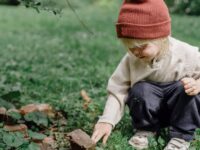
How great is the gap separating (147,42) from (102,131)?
2.05 feet

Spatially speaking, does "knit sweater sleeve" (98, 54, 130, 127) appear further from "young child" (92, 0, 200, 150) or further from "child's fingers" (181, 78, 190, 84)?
"child's fingers" (181, 78, 190, 84)

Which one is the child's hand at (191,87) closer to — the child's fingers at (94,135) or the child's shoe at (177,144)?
the child's shoe at (177,144)

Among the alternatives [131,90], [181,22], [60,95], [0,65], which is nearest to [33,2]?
[131,90]

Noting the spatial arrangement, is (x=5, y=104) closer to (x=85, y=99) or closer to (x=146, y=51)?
(x=85, y=99)

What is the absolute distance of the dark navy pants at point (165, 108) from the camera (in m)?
3.26

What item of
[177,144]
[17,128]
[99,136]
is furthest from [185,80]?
[17,128]

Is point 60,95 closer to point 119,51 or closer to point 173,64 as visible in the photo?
point 173,64

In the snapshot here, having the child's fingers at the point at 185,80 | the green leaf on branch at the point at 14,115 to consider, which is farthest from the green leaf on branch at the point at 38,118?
the child's fingers at the point at 185,80

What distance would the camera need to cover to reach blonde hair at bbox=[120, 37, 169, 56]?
315cm

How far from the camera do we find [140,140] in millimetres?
3365

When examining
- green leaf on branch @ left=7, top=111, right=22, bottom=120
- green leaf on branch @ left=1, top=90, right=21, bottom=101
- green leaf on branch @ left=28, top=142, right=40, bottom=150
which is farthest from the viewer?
green leaf on branch @ left=1, top=90, right=21, bottom=101

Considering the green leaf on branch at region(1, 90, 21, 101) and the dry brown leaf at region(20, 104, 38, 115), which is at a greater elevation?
the dry brown leaf at region(20, 104, 38, 115)

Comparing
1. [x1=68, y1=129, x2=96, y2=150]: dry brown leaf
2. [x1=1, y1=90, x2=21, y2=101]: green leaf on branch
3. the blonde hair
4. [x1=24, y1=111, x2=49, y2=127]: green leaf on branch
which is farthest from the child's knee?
[x1=1, y1=90, x2=21, y2=101]: green leaf on branch

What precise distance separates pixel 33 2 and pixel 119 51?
3.87 meters
